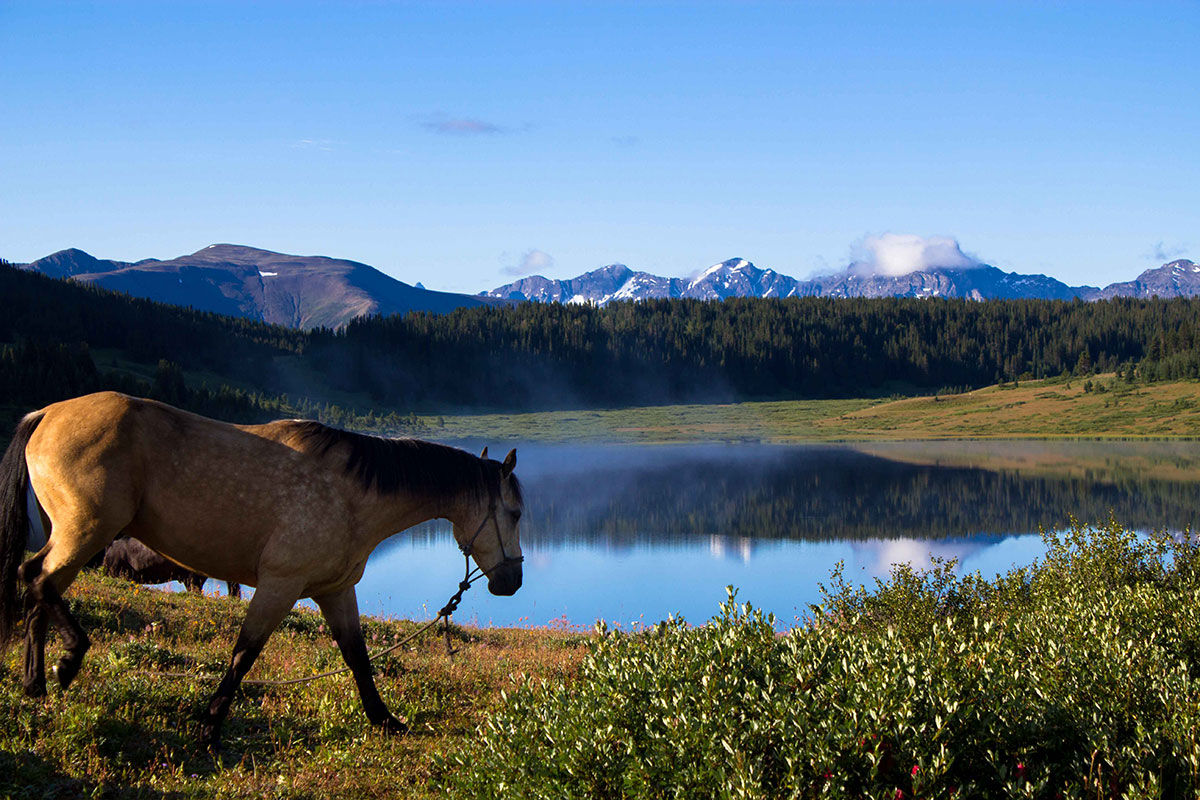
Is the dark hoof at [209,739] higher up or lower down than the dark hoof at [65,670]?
lower down

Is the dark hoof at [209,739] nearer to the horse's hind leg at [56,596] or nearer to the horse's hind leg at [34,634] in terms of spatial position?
the horse's hind leg at [56,596]

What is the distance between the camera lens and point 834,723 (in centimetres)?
420

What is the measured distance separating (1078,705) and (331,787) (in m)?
4.88

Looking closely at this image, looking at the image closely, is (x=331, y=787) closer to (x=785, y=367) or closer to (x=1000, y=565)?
(x=1000, y=565)

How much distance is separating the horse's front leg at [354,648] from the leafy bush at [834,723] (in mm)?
1402

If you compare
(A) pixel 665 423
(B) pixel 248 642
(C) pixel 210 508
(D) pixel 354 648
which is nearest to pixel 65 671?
(B) pixel 248 642

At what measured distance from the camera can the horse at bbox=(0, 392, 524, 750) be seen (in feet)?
19.7

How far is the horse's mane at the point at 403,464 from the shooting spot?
6.89 metres

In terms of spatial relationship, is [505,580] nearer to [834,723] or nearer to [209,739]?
[209,739]

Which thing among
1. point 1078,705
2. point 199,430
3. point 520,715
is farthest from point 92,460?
point 1078,705

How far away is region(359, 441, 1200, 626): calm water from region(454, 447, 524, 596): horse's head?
10258 millimetres

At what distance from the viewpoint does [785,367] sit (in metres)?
174

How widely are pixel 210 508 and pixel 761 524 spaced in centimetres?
4293

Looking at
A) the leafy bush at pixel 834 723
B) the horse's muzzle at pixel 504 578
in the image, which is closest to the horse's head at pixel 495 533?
the horse's muzzle at pixel 504 578
